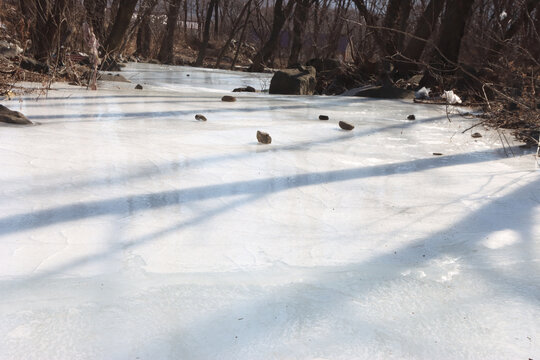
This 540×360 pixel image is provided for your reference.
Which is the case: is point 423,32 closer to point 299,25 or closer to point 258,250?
point 299,25

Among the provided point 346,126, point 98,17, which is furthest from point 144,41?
point 346,126

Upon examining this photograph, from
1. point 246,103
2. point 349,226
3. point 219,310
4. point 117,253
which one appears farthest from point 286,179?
point 246,103

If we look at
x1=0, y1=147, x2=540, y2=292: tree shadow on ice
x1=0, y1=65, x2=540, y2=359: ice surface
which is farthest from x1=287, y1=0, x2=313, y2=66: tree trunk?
x1=0, y1=147, x2=540, y2=292: tree shadow on ice

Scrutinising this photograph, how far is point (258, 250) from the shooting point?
62.4 inches

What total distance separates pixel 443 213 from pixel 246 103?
3.70 meters

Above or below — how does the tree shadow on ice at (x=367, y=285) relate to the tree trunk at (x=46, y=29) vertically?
below

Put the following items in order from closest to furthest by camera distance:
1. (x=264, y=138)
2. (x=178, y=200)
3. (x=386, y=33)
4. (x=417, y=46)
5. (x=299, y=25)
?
(x=178, y=200)
(x=264, y=138)
(x=417, y=46)
(x=386, y=33)
(x=299, y=25)

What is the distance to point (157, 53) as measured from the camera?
19156 millimetres

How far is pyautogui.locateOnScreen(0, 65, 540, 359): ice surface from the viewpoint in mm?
1109

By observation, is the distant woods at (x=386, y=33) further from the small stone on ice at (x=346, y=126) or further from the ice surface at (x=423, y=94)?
the small stone on ice at (x=346, y=126)

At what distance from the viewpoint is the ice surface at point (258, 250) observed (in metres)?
1.11

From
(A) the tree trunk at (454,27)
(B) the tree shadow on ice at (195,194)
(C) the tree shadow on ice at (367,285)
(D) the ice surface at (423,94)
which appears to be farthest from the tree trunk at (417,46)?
(C) the tree shadow on ice at (367,285)

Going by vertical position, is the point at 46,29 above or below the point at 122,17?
below

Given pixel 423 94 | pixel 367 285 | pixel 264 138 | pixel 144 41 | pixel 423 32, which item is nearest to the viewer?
pixel 367 285
